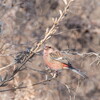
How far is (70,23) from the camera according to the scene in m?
9.09

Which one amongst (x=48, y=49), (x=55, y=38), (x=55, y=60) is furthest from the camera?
(x=55, y=38)

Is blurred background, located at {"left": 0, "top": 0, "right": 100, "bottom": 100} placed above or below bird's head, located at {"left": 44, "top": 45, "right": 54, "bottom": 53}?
below

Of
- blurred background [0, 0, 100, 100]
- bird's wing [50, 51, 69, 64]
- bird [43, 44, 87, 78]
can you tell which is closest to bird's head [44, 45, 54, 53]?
bird [43, 44, 87, 78]

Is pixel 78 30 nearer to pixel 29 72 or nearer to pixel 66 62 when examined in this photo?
pixel 29 72

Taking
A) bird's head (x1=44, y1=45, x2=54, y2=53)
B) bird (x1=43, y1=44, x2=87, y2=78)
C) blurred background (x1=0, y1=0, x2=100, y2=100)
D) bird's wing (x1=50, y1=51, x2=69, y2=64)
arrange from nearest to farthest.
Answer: bird's head (x1=44, y1=45, x2=54, y2=53) → bird (x1=43, y1=44, x2=87, y2=78) → bird's wing (x1=50, y1=51, x2=69, y2=64) → blurred background (x1=0, y1=0, x2=100, y2=100)

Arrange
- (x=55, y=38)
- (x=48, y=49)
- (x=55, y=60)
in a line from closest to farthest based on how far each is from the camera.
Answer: (x=48, y=49) → (x=55, y=60) → (x=55, y=38)

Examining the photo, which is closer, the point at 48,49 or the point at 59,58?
the point at 48,49

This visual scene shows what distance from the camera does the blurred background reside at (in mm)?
7533

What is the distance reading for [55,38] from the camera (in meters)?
9.20

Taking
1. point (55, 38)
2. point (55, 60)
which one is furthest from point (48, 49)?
point (55, 38)

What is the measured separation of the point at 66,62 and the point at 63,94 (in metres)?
3.26

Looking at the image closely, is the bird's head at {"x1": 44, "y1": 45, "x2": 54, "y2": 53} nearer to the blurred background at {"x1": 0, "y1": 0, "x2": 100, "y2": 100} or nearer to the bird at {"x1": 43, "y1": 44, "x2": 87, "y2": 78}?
the bird at {"x1": 43, "y1": 44, "x2": 87, "y2": 78}

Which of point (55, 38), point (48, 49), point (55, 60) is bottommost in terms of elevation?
point (55, 38)

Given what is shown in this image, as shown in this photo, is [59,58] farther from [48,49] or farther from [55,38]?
[55,38]
